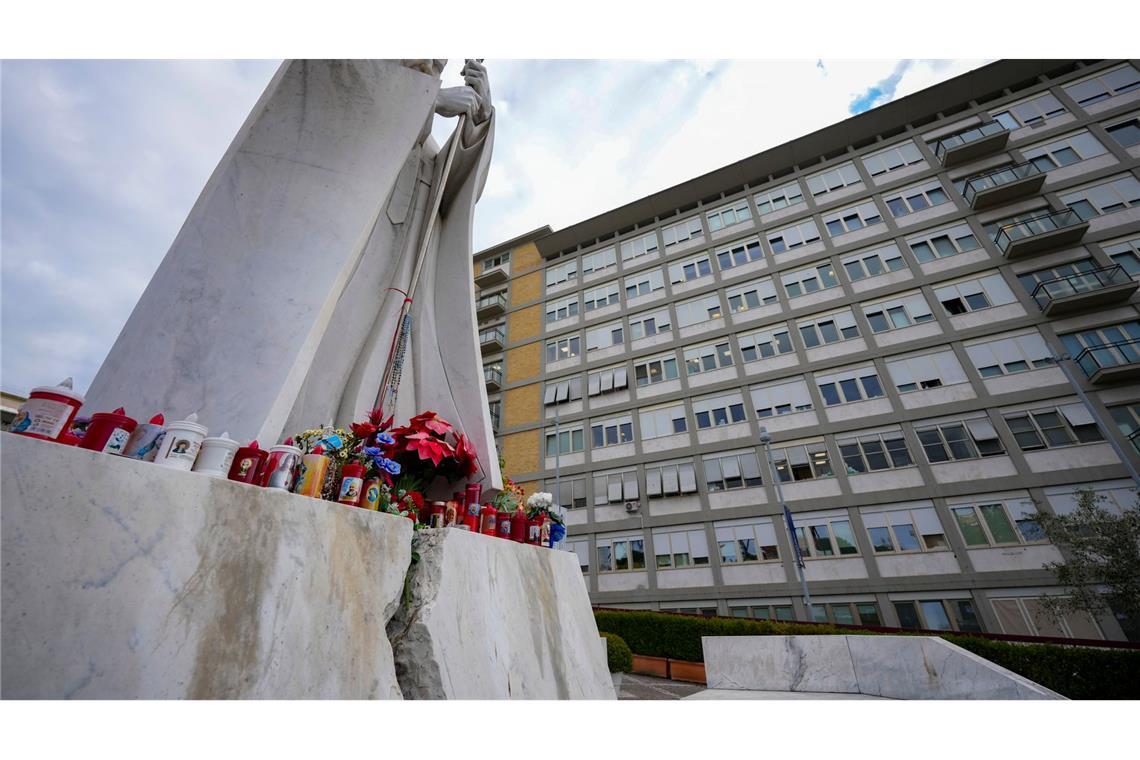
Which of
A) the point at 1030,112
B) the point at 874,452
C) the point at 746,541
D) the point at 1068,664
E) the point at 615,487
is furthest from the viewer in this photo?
the point at 615,487

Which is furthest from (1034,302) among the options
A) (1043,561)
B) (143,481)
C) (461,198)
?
(143,481)

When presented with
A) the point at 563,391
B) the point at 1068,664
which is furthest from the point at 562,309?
the point at 1068,664

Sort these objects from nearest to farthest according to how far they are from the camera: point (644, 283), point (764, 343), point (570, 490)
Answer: point (764, 343) < point (570, 490) < point (644, 283)

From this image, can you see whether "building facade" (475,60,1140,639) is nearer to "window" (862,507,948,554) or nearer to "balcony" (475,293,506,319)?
"window" (862,507,948,554)

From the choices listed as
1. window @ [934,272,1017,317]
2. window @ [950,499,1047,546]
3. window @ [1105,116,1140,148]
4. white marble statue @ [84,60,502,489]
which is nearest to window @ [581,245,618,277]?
window @ [934,272,1017,317]

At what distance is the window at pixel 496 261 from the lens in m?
30.8

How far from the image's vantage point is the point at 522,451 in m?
23.7

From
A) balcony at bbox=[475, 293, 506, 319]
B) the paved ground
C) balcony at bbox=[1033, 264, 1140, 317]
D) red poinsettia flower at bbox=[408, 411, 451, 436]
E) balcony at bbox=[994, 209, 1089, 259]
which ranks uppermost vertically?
balcony at bbox=[475, 293, 506, 319]

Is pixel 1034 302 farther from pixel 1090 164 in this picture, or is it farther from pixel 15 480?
pixel 15 480

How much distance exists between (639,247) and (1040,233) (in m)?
15.8

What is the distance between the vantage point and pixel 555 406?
A: 78.4ft

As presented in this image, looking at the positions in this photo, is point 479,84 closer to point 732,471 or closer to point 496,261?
point 732,471

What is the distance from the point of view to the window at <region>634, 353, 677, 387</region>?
2217cm

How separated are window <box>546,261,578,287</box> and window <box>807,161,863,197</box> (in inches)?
485
